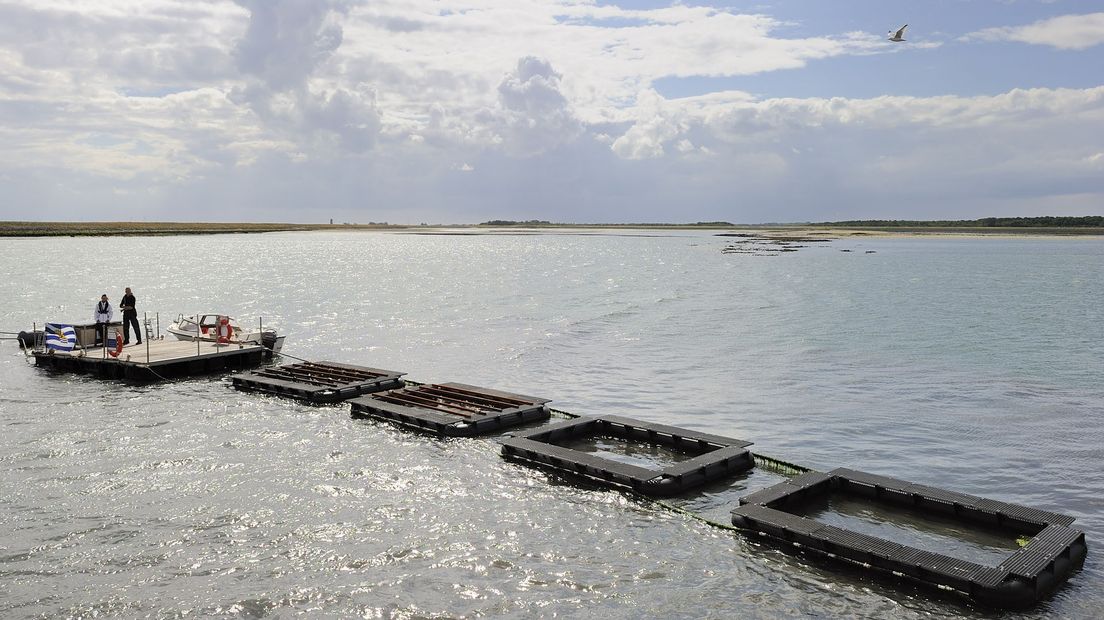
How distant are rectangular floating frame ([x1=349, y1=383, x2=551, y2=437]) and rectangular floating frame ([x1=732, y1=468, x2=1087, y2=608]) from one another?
8954 millimetres

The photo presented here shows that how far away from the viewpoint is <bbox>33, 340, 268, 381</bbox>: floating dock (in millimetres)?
29891

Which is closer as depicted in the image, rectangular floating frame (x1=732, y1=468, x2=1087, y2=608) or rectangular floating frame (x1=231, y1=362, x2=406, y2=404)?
rectangular floating frame (x1=732, y1=468, x2=1087, y2=608)

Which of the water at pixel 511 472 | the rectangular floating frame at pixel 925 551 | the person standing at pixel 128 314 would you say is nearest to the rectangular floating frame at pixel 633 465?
the water at pixel 511 472

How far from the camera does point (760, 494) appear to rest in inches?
641

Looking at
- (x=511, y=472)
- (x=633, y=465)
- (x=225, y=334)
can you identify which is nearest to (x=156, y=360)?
(x=225, y=334)

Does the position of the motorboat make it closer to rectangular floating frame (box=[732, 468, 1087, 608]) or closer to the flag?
the flag

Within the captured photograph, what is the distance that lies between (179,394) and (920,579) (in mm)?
24318

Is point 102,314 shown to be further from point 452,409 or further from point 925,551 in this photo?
point 925,551

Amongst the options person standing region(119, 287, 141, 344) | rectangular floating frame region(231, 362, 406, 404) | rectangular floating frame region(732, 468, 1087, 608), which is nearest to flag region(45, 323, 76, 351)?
person standing region(119, 287, 141, 344)

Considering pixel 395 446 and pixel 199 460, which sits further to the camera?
pixel 395 446

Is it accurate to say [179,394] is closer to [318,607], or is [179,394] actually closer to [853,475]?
[318,607]

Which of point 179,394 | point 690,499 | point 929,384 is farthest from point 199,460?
point 929,384

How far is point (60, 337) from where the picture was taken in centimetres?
3180

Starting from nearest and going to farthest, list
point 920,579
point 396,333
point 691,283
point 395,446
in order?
point 920,579
point 395,446
point 396,333
point 691,283
